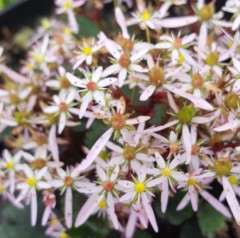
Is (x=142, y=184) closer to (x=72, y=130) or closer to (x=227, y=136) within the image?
(x=227, y=136)

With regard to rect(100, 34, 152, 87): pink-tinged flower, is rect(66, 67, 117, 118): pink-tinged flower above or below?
below

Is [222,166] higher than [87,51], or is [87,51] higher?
[87,51]

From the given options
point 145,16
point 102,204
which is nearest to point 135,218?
point 102,204

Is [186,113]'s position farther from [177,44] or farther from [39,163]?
[39,163]

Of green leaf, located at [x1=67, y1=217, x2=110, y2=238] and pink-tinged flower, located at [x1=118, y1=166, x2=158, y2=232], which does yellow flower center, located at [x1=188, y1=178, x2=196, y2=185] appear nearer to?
pink-tinged flower, located at [x1=118, y1=166, x2=158, y2=232]

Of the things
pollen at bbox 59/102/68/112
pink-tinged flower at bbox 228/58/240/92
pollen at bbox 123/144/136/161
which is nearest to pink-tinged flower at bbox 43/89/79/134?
pollen at bbox 59/102/68/112
